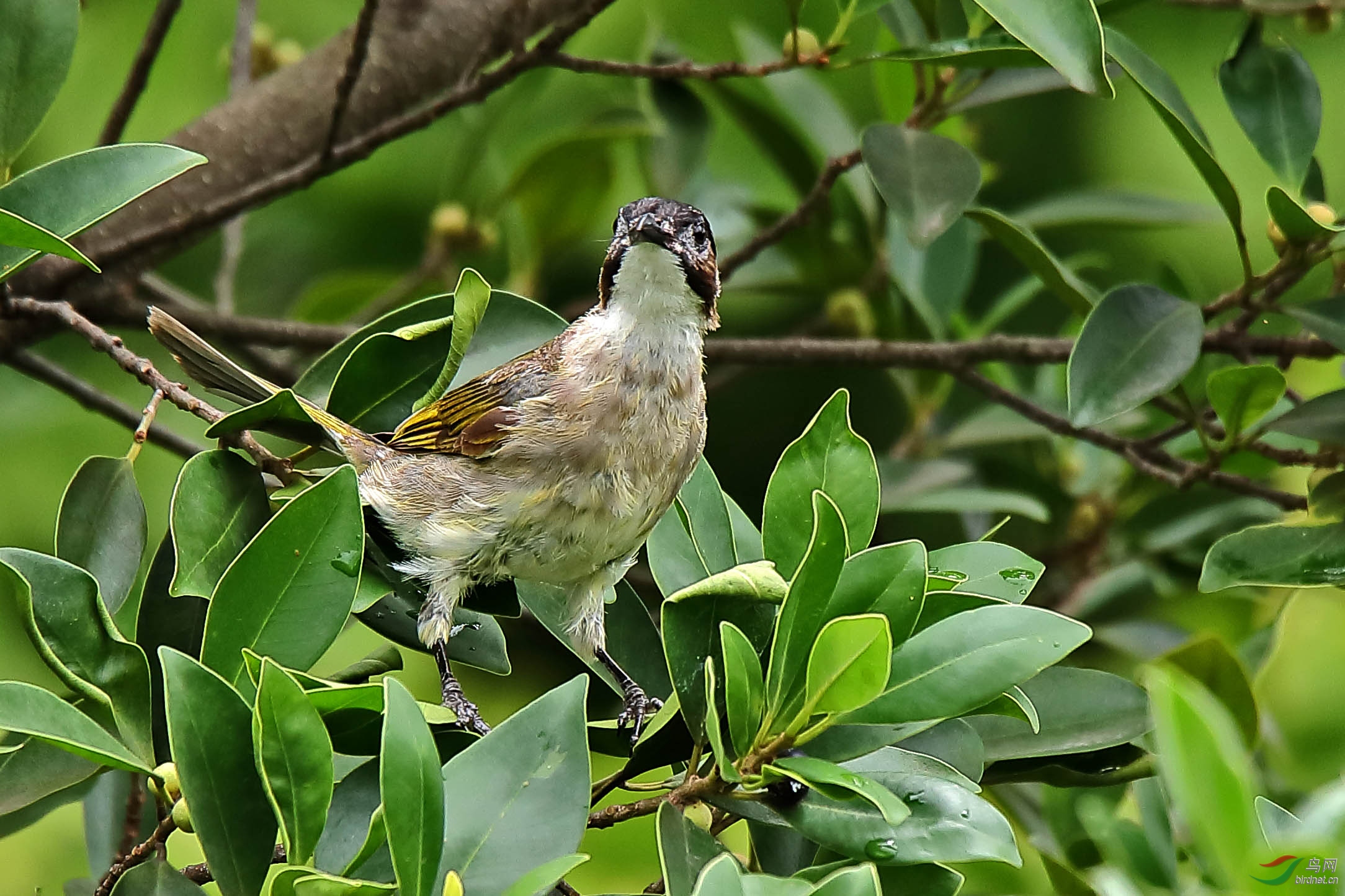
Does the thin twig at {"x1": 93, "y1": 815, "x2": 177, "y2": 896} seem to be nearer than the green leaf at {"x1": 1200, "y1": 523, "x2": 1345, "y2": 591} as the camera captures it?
Yes

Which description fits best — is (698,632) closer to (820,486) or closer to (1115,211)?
(820,486)

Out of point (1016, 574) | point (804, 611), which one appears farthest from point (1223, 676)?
point (804, 611)

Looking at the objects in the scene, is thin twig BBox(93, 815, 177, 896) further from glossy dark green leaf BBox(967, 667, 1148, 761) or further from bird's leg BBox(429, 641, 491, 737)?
glossy dark green leaf BBox(967, 667, 1148, 761)

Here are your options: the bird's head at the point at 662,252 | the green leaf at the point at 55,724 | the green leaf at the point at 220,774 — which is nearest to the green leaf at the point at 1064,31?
the bird's head at the point at 662,252

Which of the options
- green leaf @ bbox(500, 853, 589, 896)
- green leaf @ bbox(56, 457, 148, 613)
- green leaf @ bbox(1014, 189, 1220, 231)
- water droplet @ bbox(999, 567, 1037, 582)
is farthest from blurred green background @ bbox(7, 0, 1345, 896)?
green leaf @ bbox(500, 853, 589, 896)

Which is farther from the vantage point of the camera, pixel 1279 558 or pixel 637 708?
pixel 1279 558

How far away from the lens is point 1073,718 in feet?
6.78

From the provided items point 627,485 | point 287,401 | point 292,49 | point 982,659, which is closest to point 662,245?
point 627,485

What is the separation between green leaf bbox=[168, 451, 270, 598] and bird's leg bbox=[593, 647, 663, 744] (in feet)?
2.16

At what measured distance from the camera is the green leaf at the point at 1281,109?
2.78 metres

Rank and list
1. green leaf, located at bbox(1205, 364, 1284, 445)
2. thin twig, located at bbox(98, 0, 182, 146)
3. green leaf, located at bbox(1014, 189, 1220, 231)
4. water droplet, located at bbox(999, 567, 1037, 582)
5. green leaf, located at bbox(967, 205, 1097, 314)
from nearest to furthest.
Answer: water droplet, located at bbox(999, 567, 1037, 582), green leaf, located at bbox(1205, 364, 1284, 445), green leaf, located at bbox(967, 205, 1097, 314), thin twig, located at bbox(98, 0, 182, 146), green leaf, located at bbox(1014, 189, 1220, 231)

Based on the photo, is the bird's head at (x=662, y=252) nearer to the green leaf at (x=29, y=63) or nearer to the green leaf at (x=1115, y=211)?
the green leaf at (x=29, y=63)

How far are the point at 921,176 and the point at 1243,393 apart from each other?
0.81 metres

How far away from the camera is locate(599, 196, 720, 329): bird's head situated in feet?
8.87
